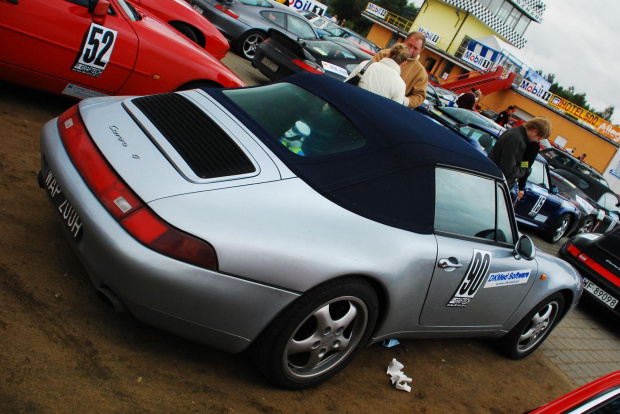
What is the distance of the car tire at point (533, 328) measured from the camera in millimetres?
4125

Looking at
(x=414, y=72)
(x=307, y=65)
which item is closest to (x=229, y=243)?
(x=414, y=72)

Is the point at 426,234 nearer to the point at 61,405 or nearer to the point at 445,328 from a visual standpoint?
the point at 445,328

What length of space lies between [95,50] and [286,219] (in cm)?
327

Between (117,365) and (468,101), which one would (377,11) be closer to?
(468,101)

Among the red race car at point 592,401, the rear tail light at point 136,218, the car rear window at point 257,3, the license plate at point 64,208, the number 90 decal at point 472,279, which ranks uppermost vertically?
the car rear window at point 257,3

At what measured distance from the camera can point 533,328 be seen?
4270mm

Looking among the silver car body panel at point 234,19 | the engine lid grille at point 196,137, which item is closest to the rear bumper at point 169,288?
the engine lid grille at point 196,137

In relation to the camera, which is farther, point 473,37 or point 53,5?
point 473,37

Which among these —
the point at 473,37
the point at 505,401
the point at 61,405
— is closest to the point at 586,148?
the point at 473,37

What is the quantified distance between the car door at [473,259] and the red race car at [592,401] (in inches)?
39.7

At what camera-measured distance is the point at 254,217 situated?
7.79ft

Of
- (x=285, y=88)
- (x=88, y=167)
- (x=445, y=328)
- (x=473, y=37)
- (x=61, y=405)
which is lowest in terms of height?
(x=61, y=405)

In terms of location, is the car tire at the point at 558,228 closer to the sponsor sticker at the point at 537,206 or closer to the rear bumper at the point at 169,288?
the sponsor sticker at the point at 537,206

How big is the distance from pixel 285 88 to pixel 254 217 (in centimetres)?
143
